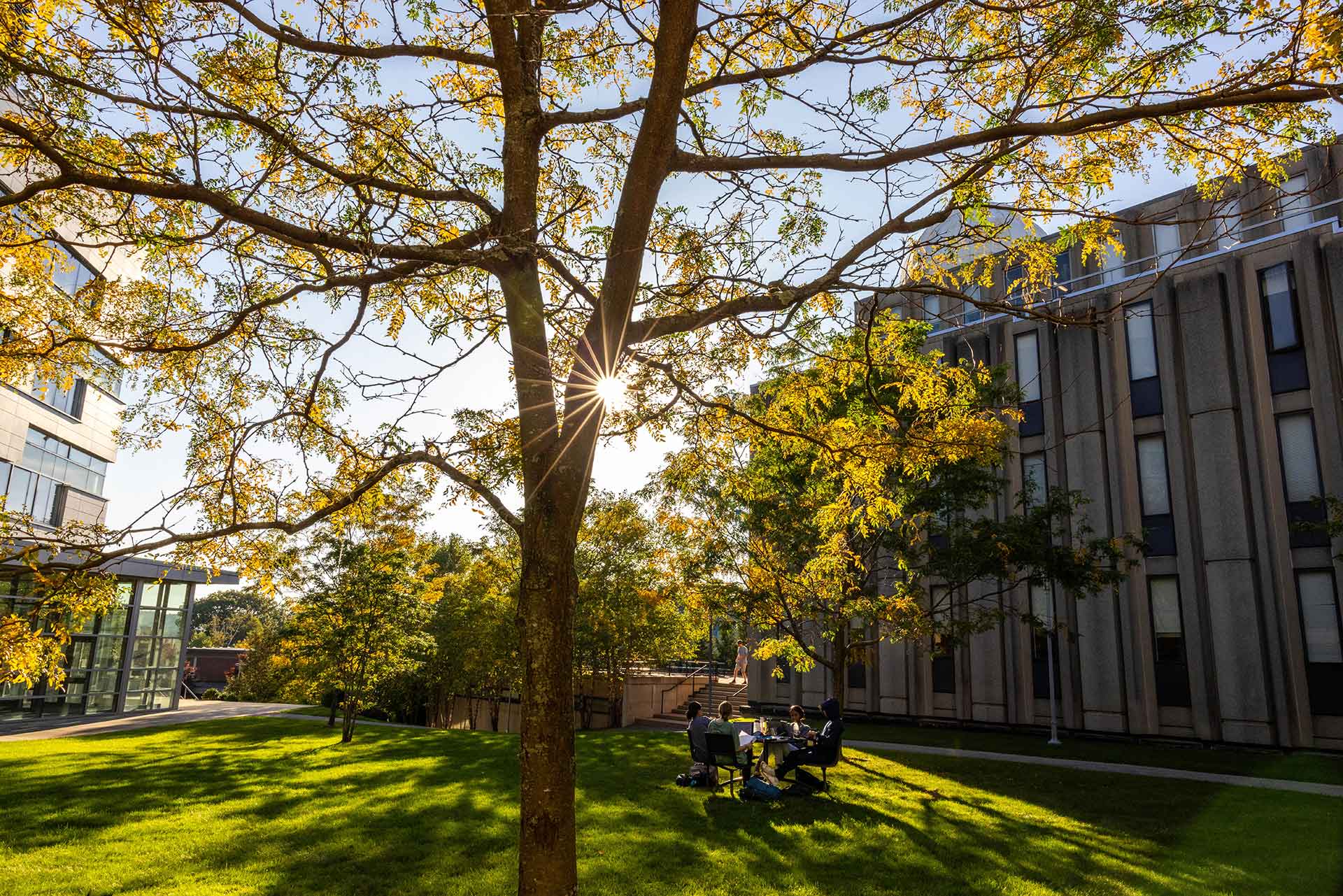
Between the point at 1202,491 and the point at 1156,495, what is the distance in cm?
134

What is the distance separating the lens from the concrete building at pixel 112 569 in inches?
910

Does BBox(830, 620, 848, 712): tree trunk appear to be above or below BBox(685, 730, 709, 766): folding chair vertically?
above

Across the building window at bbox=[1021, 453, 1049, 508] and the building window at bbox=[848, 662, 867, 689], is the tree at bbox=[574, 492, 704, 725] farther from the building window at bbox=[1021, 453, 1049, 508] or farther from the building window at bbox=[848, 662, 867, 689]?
the building window at bbox=[1021, 453, 1049, 508]

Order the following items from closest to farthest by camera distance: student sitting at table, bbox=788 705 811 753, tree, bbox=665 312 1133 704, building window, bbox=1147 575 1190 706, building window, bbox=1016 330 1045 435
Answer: tree, bbox=665 312 1133 704
student sitting at table, bbox=788 705 811 753
building window, bbox=1147 575 1190 706
building window, bbox=1016 330 1045 435

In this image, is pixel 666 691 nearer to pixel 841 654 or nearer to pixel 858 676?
pixel 858 676

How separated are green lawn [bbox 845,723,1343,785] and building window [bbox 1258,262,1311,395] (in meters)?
9.56

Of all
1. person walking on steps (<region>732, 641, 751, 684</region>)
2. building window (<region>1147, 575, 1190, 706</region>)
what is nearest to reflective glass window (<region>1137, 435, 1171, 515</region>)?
building window (<region>1147, 575, 1190, 706</region>)

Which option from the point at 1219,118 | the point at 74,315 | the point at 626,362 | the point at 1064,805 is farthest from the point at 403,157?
the point at 1064,805

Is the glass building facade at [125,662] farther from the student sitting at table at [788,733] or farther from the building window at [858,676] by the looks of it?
the building window at [858,676]

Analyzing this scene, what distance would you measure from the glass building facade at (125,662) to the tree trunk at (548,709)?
23.2 m

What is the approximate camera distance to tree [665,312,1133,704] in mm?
6531

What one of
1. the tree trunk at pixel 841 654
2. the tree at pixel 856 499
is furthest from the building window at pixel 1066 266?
the tree trunk at pixel 841 654

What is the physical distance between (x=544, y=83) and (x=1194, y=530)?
22316 millimetres

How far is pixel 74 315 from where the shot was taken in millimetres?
6688
